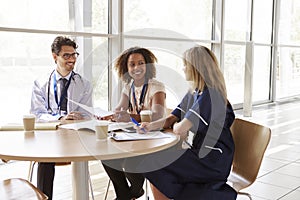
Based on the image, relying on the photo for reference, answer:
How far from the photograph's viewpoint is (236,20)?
735cm

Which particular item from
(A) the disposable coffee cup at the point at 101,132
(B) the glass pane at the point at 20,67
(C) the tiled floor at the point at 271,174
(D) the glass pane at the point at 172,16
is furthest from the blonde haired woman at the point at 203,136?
(D) the glass pane at the point at 172,16

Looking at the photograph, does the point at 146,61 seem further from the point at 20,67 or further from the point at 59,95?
the point at 20,67

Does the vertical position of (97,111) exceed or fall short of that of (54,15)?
it falls short

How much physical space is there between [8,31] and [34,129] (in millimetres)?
1999

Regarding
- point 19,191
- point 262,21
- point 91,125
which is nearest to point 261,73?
point 262,21

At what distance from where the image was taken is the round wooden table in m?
1.51

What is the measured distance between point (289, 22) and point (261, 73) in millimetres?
1699

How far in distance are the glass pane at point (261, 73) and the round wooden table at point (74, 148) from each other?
22.0 feet

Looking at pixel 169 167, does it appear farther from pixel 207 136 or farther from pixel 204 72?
pixel 204 72

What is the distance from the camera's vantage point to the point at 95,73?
4.53m

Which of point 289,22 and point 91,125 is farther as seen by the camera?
point 289,22

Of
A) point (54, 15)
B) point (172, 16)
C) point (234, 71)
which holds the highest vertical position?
point (172, 16)

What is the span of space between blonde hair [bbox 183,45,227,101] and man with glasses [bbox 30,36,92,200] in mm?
836

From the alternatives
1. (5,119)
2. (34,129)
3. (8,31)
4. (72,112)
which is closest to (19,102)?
(5,119)
